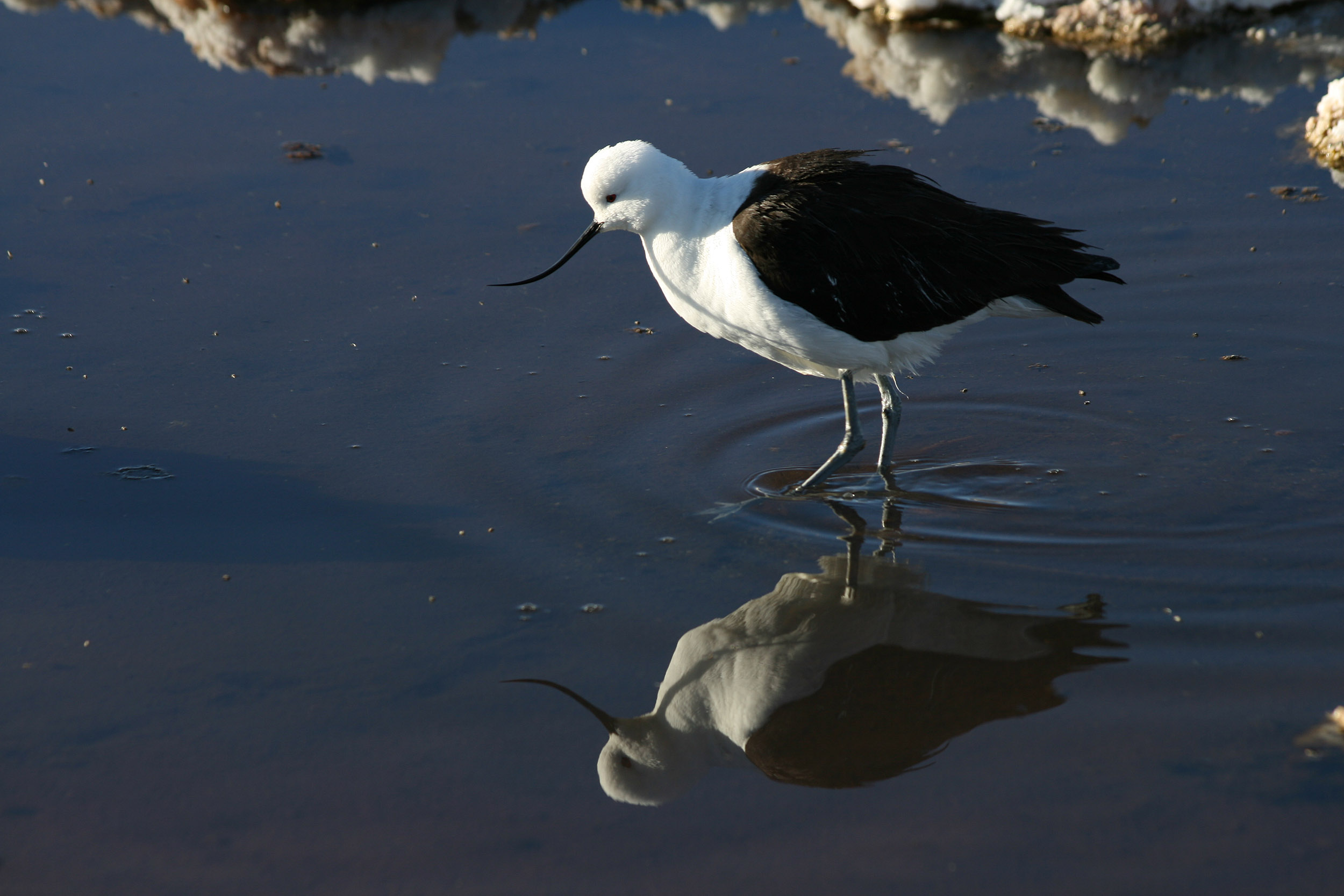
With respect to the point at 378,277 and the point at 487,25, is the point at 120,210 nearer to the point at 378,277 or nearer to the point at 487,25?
the point at 378,277

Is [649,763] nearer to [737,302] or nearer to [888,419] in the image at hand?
[737,302]

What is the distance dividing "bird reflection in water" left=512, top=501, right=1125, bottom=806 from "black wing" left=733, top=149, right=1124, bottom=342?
0.95 metres

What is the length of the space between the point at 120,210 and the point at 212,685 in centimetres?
409

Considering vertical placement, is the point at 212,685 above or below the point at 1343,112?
below

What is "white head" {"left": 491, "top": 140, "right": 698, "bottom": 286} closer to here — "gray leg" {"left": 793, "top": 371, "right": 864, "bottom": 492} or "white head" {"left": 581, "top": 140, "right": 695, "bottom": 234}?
"white head" {"left": 581, "top": 140, "right": 695, "bottom": 234}

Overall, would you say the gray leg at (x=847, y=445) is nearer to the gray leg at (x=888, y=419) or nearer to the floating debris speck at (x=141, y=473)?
the gray leg at (x=888, y=419)

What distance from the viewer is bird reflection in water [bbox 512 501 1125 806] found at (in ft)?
11.6

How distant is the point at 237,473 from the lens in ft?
16.3

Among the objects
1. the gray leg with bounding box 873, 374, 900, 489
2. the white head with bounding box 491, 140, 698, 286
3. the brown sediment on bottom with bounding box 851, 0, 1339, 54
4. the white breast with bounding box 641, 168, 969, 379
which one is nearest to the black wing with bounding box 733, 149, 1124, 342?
the white breast with bounding box 641, 168, 969, 379

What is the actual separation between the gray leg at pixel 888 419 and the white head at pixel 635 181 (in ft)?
3.42

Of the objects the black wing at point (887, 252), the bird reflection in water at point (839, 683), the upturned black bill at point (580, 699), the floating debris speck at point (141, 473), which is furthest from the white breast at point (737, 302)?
the floating debris speck at point (141, 473)

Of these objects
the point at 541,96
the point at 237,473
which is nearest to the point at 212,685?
the point at 237,473

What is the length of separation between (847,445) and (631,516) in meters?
0.91

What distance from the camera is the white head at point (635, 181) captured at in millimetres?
4742
